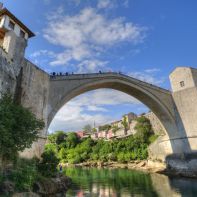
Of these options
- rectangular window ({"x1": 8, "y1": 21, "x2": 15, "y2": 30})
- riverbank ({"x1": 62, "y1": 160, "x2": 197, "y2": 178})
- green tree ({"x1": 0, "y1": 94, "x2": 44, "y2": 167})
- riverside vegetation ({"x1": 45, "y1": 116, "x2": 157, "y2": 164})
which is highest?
rectangular window ({"x1": 8, "y1": 21, "x2": 15, "y2": 30})

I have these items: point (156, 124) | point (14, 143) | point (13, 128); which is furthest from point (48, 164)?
point (156, 124)

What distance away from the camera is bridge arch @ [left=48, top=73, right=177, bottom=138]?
18.8 meters

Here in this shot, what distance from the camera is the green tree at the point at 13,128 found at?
32.2 feet

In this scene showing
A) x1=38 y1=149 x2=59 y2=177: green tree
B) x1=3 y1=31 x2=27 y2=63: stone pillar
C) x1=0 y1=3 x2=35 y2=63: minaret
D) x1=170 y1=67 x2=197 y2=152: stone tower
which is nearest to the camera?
x1=38 y1=149 x2=59 y2=177: green tree

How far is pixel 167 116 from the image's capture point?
27.1 metres

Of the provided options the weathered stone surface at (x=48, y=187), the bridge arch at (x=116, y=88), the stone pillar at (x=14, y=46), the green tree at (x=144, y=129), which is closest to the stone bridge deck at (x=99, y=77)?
the bridge arch at (x=116, y=88)

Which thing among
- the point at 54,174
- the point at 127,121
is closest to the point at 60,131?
the point at 127,121

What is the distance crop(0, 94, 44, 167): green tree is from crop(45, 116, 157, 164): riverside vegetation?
50.9 ft

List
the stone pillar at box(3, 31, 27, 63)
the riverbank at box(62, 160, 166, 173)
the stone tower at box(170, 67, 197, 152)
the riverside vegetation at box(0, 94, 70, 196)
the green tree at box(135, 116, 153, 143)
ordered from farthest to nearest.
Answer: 1. the green tree at box(135, 116, 153, 143)
2. the riverbank at box(62, 160, 166, 173)
3. the stone tower at box(170, 67, 197, 152)
4. the stone pillar at box(3, 31, 27, 63)
5. the riverside vegetation at box(0, 94, 70, 196)

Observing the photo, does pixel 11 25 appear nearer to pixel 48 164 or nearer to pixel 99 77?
pixel 99 77

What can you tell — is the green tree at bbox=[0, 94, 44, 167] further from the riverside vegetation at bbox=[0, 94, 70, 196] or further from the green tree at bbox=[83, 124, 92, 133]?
the green tree at bbox=[83, 124, 92, 133]

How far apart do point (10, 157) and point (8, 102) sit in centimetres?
305

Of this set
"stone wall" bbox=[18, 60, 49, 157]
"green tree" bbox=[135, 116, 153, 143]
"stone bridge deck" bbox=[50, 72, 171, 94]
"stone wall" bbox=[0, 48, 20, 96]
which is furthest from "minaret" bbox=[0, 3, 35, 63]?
"green tree" bbox=[135, 116, 153, 143]

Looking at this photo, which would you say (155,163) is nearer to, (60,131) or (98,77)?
(98,77)
